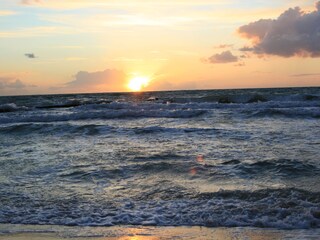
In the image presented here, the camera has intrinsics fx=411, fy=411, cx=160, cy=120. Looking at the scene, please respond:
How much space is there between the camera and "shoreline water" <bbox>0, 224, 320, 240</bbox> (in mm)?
5379

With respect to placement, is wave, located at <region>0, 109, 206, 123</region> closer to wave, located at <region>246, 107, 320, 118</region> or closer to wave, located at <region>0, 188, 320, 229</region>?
wave, located at <region>246, 107, 320, 118</region>

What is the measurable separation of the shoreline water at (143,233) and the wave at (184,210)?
0.55 ft

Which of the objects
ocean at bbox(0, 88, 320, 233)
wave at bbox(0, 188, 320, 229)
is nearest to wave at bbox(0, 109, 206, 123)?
ocean at bbox(0, 88, 320, 233)

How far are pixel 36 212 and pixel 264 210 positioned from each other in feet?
11.8

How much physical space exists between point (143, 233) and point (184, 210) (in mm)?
1068

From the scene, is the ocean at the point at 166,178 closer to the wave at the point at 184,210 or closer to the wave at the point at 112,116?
the wave at the point at 184,210

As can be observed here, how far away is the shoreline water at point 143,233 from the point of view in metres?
5.38

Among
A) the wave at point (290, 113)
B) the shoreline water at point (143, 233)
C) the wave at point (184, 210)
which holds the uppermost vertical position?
the wave at point (290, 113)

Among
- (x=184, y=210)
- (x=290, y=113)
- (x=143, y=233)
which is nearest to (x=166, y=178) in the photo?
(x=184, y=210)

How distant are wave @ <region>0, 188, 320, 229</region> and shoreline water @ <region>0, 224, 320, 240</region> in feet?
0.55

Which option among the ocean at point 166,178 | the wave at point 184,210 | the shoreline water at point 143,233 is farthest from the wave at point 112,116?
the shoreline water at point 143,233

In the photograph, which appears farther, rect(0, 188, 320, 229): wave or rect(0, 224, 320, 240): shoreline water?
rect(0, 188, 320, 229): wave

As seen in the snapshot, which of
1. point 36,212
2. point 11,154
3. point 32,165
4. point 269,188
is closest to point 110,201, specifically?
point 36,212

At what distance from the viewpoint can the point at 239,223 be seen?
5875 millimetres
